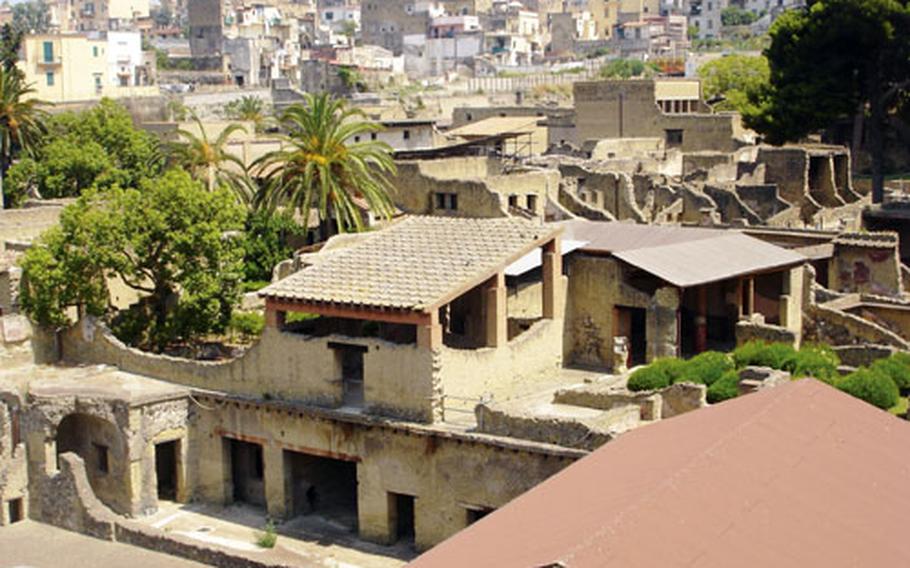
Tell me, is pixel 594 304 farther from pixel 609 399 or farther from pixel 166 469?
pixel 166 469

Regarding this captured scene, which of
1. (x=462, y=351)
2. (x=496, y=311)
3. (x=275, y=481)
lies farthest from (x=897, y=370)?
(x=275, y=481)

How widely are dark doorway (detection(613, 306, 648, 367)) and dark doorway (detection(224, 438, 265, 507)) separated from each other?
349 inches

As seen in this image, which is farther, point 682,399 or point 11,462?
point 11,462

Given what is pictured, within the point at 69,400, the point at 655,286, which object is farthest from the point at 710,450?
the point at 69,400

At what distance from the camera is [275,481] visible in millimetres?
29547

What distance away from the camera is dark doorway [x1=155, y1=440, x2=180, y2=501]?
31.2 metres

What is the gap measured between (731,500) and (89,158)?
1517 inches

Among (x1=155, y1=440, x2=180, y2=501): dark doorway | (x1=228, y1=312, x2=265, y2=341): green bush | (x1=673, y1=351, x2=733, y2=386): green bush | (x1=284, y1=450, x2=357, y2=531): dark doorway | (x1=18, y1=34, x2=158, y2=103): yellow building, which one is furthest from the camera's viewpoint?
(x1=18, y1=34, x2=158, y2=103): yellow building

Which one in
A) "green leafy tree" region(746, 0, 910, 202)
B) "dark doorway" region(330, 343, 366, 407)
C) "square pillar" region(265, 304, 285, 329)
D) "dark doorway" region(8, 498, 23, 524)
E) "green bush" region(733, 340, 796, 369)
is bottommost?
"dark doorway" region(8, 498, 23, 524)

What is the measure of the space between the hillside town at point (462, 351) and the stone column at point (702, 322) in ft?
0.41

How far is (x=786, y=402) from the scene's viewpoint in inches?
849

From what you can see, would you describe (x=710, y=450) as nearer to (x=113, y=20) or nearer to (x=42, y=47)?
(x=42, y=47)

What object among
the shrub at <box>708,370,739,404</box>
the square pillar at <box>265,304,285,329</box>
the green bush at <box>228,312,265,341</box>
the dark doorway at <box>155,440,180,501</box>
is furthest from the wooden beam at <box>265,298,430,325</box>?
the shrub at <box>708,370,739,404</box>

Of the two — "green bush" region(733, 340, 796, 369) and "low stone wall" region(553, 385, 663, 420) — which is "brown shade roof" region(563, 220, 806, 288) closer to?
"green bush" region(733, 340, 796, 369)
